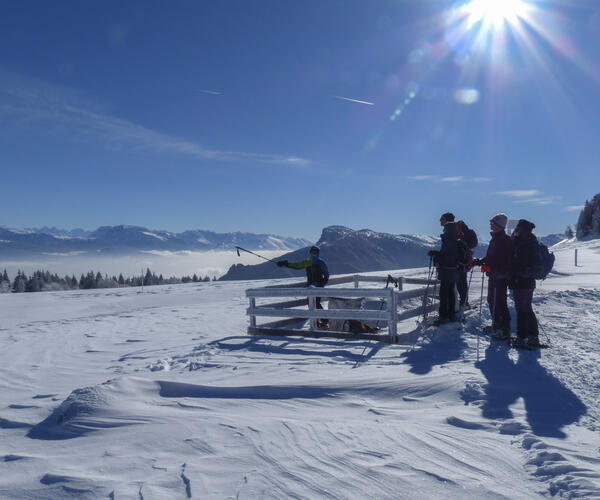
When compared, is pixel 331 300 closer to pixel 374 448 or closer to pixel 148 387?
pixel 148 387

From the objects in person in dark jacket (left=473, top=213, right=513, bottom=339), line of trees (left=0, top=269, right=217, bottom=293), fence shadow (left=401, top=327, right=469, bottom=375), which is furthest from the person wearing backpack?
line of trees (left=0, top=269, right=217, bottom=293)

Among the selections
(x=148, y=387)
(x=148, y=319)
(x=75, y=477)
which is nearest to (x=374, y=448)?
(x=75, y=477)

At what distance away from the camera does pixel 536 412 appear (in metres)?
4.70

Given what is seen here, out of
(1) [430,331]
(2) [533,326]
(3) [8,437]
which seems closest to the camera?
(3) [8,437]

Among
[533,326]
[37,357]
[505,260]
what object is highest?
[505,260]

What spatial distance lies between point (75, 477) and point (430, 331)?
7.35 m

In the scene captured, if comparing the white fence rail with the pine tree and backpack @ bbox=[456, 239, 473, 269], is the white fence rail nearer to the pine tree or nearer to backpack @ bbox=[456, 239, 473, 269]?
backpack @ bbox=[456, 239, 473, 269]

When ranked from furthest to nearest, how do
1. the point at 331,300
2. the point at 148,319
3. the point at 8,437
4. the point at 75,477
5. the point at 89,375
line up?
1. the point at 148,319
2. the point at 331,300
3. the point at 89,375
4. the point at 8,437
5. the point at 75,477

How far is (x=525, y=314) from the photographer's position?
772cm

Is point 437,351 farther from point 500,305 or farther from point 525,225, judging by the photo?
point 525,225

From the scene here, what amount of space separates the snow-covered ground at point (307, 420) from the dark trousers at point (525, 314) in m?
0.43

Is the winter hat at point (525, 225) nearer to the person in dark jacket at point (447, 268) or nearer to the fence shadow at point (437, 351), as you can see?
the person in dark jacket at point (447, 268)

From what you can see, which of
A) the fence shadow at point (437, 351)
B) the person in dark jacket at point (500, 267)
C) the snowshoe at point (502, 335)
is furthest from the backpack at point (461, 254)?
the snowshoe at point (502, 335)

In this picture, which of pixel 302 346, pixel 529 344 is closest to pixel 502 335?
pixel 529 344
